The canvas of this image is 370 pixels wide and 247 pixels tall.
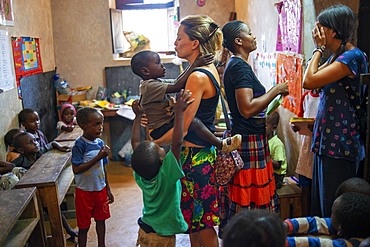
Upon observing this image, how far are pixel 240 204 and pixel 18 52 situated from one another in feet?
9.15

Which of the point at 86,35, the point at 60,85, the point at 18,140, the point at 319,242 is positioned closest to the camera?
the point at 319,242

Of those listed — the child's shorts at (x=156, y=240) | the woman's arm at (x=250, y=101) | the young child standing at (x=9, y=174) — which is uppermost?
the woman's arm at (x=250, y=101)

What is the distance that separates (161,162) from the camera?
1.84 m

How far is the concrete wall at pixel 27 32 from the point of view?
3.43 meters

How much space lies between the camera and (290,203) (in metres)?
2.91

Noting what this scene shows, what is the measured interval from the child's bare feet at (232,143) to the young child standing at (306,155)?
0.73 metres

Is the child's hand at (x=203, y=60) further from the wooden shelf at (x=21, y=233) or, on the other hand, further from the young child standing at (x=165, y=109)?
the wooden shelf at (x=21, y=233)

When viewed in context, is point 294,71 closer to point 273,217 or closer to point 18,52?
point 273,217

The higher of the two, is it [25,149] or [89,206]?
[25,149]

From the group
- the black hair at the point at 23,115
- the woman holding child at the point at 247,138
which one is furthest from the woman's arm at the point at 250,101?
the black hair at the point at 23,115

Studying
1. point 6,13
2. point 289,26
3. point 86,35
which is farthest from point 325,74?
point 86,35

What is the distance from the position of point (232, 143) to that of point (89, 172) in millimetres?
1102

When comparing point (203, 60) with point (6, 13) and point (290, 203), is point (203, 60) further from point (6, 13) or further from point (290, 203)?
point (6, 13)

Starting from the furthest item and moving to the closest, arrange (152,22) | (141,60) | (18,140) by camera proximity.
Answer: (152,22) < (18,140) < (141,60)
